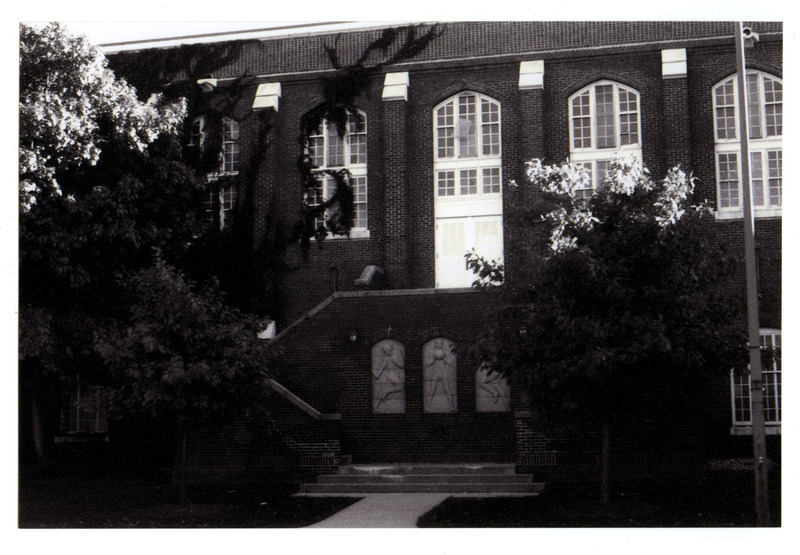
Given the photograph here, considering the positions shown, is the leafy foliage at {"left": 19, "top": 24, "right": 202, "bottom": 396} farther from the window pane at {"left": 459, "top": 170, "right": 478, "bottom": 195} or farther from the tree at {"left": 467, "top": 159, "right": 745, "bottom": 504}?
the tree at {"left": 467, "top": 159, "right": 745, "bottom": 504}

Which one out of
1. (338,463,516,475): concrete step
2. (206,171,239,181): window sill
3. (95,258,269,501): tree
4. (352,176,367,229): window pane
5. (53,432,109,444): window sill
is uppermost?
(206,171,239,181): window sill

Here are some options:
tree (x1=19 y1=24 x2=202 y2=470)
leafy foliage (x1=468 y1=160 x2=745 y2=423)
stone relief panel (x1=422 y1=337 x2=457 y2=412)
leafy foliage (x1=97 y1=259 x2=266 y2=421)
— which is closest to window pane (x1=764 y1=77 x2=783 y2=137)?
leafy foliage (x1=468 y1=160 x2=745 y2=423)

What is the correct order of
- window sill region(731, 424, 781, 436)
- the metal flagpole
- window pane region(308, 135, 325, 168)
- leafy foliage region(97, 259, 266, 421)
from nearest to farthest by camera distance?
1. the metal flagpole
2. leafy foliage region(97, 259, 266, 421)
3. window sill region(731, 424, 781, 436)
4. window pane region(308, 135, 325, 168)

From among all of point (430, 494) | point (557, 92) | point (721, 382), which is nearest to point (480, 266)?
point (430, 494)

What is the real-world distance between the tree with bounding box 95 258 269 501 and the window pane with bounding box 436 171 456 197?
8298 millimetres

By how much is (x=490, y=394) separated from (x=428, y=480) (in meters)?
2.87

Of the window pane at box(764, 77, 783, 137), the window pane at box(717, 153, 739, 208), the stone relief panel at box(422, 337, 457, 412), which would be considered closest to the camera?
the stone relief panel at box(422, 337, 457, 412)

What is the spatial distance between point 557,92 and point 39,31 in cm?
1244

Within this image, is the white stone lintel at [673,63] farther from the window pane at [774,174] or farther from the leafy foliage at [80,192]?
the leafy foliage at [80,192]

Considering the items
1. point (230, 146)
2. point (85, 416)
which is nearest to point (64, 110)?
point (230, 146)

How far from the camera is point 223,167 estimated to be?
25562mm

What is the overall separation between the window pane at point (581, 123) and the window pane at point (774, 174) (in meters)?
4.32

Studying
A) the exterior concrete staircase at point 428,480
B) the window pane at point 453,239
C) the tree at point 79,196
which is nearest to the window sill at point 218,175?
the tree at point 79,196

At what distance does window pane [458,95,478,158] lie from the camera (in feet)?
83.1
